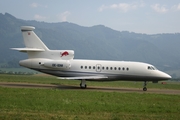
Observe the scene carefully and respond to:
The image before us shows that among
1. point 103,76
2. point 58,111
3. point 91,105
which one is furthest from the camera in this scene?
point 103,76

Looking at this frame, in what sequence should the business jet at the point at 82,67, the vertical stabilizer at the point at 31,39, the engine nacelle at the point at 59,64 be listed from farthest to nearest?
the vertical stabilizer at the point at 31,39, the engine nacelle at the point at 59,64, the business jet at the point at 82,67

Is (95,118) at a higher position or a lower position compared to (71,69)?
lower

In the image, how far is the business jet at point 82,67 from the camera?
32.1m

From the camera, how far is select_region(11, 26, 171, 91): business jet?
32062 millimetres

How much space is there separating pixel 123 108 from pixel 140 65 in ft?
55.8

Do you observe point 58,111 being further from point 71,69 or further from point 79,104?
point 71,69

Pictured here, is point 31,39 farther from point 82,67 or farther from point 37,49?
point 82,67

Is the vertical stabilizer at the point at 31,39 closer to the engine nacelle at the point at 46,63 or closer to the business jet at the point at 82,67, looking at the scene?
the business jet at the point at 82,67

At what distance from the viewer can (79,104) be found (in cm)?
1664

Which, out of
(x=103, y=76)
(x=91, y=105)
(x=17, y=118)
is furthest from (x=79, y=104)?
(x=103, y=76)

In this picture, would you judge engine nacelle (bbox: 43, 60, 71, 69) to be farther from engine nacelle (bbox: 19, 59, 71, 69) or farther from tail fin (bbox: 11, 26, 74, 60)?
tail fin (bbox: 11, 26, 74, 60)

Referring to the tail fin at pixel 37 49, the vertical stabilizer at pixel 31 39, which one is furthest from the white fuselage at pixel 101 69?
the vertical stabilizer at pixel 31 39

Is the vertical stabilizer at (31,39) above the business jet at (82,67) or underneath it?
above

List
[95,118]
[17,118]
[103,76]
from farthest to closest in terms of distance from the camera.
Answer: [103,76] < [95,118] < [17,118]
